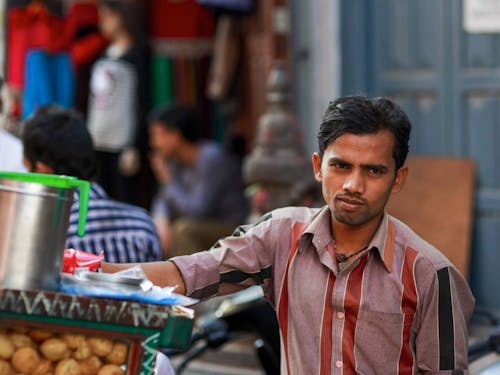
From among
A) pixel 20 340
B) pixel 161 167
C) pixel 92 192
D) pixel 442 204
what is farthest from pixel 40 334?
pixel 161 167

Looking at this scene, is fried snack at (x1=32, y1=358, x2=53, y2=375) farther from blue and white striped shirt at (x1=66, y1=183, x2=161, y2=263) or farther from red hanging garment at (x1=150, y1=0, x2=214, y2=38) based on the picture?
red hanging garment at (x1=150, y1=0, x2=214, y2=38)

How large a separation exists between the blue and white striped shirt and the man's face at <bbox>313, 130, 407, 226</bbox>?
1402 mm

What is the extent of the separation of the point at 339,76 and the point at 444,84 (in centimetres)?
64

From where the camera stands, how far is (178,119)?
7.82 meters

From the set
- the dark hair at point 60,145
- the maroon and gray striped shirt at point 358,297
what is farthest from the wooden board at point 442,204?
the maroon and gray striped shirt at point 358,297

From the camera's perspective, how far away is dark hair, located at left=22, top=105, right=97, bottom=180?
441 cm

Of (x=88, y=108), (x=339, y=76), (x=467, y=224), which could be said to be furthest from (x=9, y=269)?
(x=88, y=108)

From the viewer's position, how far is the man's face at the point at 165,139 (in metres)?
7.84

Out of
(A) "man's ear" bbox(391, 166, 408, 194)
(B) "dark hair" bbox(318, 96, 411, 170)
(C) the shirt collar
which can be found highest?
(B) "dark hair" bbox(318, 96, 411, 170)

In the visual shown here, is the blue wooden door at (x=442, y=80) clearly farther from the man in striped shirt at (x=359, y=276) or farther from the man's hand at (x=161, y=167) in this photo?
the man in striped shirt at (x=359, y=276)

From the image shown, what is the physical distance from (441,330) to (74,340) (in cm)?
106

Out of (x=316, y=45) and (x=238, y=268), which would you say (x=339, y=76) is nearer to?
(x=316, y=45)

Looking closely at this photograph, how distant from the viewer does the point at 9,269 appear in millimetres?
2549

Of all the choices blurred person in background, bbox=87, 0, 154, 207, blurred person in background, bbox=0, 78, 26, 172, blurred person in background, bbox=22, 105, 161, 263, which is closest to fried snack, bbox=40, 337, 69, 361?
blurred person in background, bbox=22, 105, 161, 263
